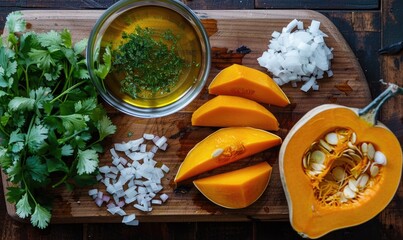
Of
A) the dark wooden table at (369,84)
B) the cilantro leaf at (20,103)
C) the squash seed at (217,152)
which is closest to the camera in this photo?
the cilantro leaf at (20,103)

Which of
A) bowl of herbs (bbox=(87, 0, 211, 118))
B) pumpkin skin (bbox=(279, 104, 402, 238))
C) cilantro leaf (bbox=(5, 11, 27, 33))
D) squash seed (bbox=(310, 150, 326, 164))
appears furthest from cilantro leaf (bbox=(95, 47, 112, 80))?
squash seed (bbox=(310, 150, 326, 164))

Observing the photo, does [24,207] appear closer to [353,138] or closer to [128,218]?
[128,218]

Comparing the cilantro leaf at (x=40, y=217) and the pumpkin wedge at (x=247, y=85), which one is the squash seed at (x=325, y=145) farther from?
the cilantro leaf at (x=40, y=217)

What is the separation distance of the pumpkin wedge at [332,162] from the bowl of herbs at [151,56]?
0.35 metres

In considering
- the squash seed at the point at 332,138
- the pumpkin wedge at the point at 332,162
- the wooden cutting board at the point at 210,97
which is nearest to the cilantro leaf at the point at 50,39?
the wooden cutting board at the point at 210,97

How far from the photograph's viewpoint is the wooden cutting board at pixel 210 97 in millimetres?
1860

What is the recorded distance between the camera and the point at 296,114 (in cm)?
190

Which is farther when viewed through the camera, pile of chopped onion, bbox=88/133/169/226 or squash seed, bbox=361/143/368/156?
pile of chopped onion, bbox=88/133/169/226

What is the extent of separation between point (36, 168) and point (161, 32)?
544 millimetres

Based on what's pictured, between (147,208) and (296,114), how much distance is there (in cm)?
55

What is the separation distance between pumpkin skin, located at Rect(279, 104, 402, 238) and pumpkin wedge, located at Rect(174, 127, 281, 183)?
0.10m

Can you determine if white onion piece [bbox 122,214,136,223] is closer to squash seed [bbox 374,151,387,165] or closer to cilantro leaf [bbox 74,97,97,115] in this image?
cilantro leaf [bbox 74,97,97,115]

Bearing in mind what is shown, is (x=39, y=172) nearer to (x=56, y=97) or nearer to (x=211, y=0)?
(x=56, y=97)

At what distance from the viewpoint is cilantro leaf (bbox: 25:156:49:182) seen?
5.65 feet
